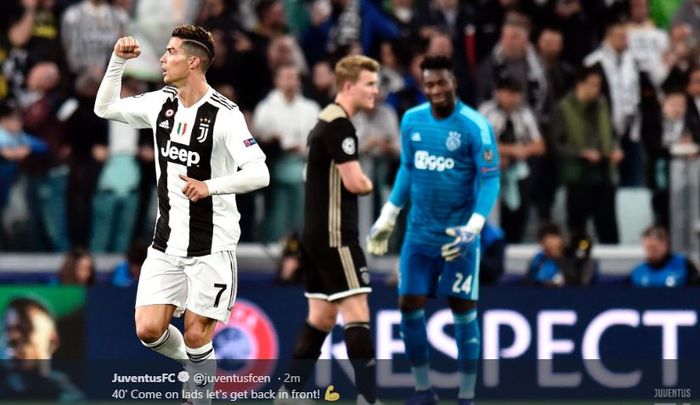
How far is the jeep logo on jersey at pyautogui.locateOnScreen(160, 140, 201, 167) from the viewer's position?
8.62m

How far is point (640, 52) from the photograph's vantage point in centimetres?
1437

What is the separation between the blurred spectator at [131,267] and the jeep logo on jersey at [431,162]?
301cm

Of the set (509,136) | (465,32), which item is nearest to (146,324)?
(509,136)

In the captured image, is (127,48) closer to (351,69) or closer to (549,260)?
(351,69)

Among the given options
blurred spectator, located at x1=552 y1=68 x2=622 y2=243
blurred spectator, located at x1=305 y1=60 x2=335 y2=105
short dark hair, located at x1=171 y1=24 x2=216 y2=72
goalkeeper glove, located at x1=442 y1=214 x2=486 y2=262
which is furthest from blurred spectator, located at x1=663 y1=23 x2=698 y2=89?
short dark hair, located at x1=171 y1=24 x2=216 y2=72

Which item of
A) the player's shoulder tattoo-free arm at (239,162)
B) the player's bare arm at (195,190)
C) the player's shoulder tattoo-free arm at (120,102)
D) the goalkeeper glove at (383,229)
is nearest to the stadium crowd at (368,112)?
the goalkeeper glove at (383,229)

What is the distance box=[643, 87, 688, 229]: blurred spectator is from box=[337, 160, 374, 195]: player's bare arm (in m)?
4.24

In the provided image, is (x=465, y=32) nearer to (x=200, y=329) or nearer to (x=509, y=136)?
(x=509, y=136)

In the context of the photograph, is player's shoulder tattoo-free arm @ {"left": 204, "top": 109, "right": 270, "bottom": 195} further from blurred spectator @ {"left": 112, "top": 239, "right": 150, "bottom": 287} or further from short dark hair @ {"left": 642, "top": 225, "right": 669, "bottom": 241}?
short dark hair @ {"left": 642, "top": 225, "right": 669, "bottom": 241}

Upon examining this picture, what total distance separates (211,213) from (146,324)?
0.71 metres

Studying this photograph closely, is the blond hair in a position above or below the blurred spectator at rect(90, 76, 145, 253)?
above

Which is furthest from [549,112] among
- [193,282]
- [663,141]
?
[193,282]

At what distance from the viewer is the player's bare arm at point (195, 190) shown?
8242 mm

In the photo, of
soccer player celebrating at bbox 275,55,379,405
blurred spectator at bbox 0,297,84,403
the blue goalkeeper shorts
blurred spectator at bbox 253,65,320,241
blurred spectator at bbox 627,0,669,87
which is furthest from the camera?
blurred spectator at bbox 627,0,669,87
